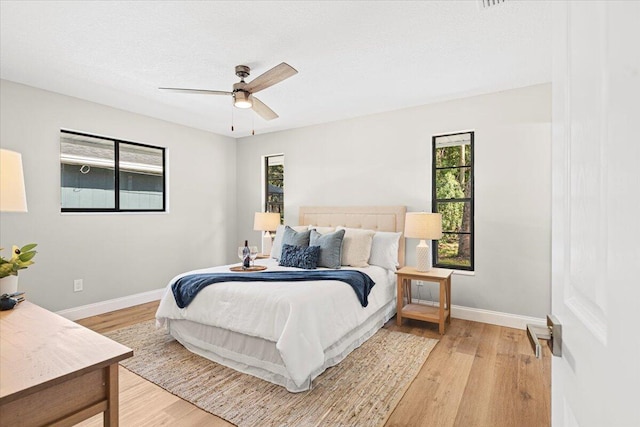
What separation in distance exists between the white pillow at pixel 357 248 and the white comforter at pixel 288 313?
0.67m

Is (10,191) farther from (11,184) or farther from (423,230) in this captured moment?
(423,230)

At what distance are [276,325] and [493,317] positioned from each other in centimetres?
265

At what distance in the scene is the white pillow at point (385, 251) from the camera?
150 inches

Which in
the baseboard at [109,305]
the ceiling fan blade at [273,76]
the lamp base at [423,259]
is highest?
the ceiling fan blade at [273,76]

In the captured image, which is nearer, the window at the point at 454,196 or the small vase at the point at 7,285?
the small vase at the point at 7,285

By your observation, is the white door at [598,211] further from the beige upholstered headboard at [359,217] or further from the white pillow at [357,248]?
the beige upholstered headboard at [359,217]

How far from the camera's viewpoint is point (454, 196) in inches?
157

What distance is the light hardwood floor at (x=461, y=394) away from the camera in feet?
6.69

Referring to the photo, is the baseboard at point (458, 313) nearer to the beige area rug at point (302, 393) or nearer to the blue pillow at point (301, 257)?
the beige area rug at point (302, 393)

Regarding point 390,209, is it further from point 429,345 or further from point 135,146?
point 135,146

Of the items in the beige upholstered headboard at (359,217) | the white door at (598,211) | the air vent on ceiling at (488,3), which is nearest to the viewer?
the white door at (598,211)

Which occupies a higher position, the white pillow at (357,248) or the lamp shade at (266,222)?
the lamp shade at (266,222)

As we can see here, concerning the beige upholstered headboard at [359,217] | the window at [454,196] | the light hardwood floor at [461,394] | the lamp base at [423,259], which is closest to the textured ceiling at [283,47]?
the window at [454,196]

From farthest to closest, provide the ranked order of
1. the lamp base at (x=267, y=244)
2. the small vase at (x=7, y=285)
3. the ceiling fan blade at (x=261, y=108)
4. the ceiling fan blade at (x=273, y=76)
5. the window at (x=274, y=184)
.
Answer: the window at (x=274, y=184) < the lamp base at (x=267, y=244) < the ceiling fan blade at (x=261, y=108) < the ceiling fan blade at (x=273, y=76) < the small vase at (x=7, y=285)
